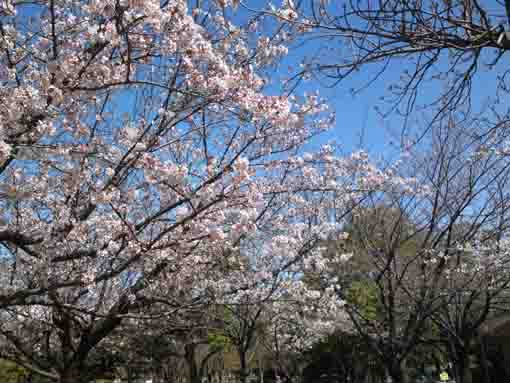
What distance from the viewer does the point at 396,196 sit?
11.4 m

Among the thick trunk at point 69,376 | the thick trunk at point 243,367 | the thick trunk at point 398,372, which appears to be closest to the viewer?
the thick trunk at point 69,376

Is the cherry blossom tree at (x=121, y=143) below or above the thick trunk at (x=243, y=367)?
above

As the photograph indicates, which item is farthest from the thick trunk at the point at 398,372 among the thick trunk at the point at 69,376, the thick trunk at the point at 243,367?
the thick trunk at the point at 69,376

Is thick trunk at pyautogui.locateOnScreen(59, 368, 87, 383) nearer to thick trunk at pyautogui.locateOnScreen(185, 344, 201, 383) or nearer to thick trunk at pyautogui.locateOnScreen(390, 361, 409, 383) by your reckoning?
thick trunk at pyautogui.locateOnScreen(390, 361, 409, 383)

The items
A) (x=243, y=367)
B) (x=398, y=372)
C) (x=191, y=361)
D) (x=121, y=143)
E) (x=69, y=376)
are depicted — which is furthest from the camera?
(x=191, y=361)

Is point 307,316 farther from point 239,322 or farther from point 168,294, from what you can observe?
point 168,294

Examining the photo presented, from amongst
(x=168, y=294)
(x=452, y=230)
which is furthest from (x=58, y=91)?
(x=452, y=230)

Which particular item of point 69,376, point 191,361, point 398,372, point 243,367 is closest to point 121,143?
point 69,376

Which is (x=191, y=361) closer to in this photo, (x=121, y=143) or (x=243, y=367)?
(x=243, y=367)

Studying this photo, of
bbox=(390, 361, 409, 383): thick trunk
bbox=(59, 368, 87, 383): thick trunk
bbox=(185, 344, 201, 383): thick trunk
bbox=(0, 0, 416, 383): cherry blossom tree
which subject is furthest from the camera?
bbox=(185, 344, 201, 383): thick trunk

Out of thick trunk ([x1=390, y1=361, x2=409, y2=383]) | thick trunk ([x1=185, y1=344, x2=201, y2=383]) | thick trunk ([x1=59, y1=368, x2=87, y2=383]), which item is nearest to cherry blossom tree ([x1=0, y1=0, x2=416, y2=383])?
thick trunk ([x1=59, y1=368, x2=87, y2=383])

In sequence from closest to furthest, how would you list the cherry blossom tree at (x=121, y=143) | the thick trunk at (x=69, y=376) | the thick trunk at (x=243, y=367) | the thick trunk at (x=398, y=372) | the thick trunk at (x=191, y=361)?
1. the cherry blossom tree at (x=121, y=143)
2. the thick trunk at (x=69, y=376)
3. the thick trunk at (x=398, y=372)
4. the thick trunk at (x=243, y=367)
5. the thick trunk at (x=191, y=361)

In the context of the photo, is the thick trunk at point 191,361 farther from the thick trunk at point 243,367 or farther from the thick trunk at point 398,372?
the thick trunk at point 398,372

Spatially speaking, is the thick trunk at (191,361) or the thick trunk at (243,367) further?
the thick trunk at (191,361)
